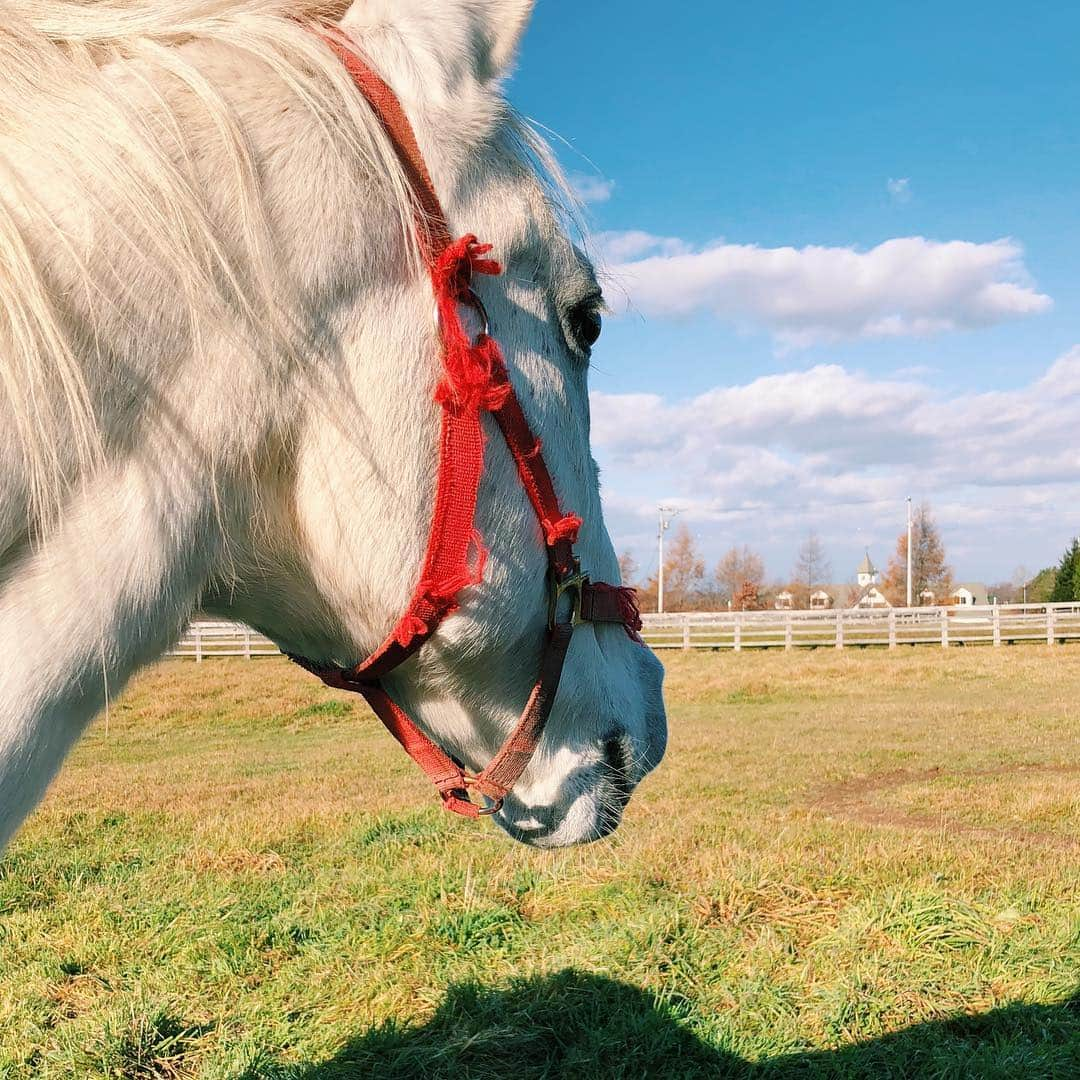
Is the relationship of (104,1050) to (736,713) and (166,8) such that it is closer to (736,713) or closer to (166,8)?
(166,8)

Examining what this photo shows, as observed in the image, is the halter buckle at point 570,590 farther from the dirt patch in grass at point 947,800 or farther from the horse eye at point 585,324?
the dirt patch in grass at point 947,800

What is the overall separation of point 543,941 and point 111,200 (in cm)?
366

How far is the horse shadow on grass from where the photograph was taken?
10.0ft

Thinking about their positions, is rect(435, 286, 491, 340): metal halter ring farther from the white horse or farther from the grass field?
the grass field

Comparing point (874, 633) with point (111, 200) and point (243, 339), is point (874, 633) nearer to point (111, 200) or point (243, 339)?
point (243, 339)

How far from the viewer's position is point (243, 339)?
1.11m

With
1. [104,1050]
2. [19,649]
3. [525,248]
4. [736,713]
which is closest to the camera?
[19,649]

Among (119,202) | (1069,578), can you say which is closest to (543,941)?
(119,202)

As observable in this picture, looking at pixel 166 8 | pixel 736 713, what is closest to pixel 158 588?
pixel 166 8

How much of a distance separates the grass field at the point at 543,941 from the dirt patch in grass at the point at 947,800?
0.05 metres

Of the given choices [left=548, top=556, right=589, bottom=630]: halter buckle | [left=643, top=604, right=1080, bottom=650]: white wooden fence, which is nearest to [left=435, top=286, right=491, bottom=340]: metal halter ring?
[left=548, top=556, right=589, bottom=630]: halter buckle

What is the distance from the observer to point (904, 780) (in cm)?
859

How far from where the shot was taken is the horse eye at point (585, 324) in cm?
149

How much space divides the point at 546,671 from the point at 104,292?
0.86 metres
